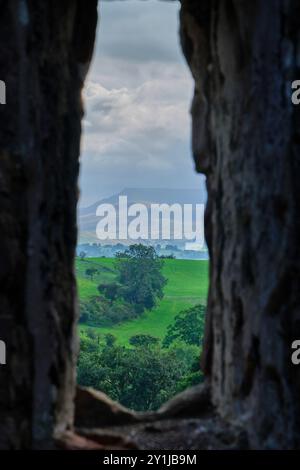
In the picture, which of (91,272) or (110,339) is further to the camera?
(91,272)

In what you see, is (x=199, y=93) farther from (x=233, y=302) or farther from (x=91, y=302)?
(x=91, y=302)

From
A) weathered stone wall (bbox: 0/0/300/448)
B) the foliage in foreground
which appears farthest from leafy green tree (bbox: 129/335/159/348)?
weathered stone wall (bbox: 0/0/300/448)

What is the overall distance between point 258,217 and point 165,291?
33.7 metres

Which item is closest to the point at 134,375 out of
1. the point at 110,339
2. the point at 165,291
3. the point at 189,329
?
the point at 189,329

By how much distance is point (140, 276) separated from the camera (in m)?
36.7

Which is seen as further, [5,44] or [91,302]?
[91,302]

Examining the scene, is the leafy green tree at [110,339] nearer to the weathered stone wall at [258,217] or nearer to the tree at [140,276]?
the tree at [140,276]

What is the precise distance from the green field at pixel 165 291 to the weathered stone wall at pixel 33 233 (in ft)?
92.9

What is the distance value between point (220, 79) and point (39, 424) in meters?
2.56

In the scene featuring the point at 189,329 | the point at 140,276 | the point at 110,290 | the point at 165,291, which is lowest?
the point at 189,329

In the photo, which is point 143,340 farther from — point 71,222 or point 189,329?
point 71,222

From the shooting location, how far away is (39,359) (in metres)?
3.95
